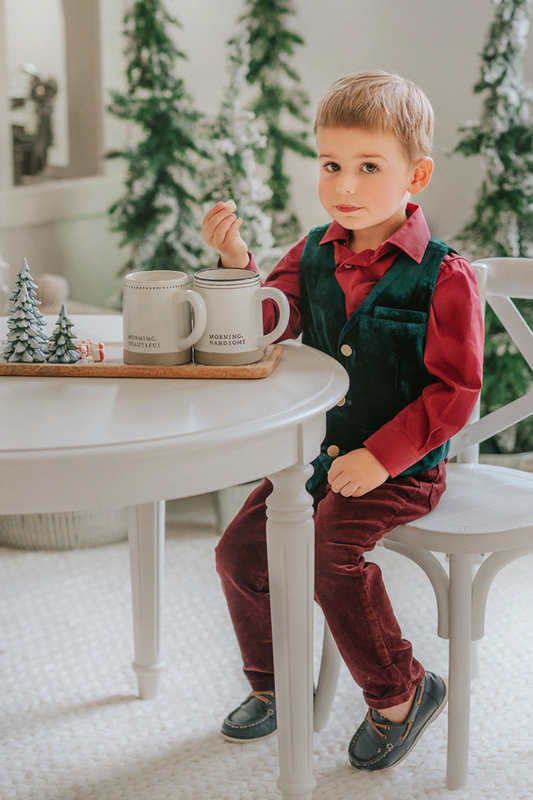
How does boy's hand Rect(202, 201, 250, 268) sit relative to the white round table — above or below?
above

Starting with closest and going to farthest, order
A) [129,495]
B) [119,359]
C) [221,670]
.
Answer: [129,495]
[119,359]
[221,670]

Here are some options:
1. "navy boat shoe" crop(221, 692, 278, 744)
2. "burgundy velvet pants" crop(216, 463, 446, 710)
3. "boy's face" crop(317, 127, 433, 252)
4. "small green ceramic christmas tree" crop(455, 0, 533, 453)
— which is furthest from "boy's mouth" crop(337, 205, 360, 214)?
"small green ceramic christmas tree" crop(455, 0, 533, 453)

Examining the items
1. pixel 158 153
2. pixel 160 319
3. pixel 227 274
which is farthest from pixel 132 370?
pixel 158 153

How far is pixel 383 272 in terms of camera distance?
124 cm

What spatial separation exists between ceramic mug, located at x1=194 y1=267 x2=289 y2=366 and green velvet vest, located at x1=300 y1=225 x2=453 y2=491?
0.19 metres

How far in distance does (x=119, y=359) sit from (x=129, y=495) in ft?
1.07

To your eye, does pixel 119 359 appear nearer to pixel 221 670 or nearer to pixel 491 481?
pixel 491 481

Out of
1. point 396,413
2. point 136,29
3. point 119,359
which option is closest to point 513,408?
point 396,413

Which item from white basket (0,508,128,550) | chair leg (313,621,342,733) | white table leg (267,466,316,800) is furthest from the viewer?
white basket (0,508,128,550)

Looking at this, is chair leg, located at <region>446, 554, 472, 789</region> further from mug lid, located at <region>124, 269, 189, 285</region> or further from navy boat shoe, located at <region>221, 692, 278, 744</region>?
mug lid, located at <region>124, 269, 189, 285</region>

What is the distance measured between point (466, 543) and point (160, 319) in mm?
517

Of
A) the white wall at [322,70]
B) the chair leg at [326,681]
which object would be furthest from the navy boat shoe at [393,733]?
the white wall at [322,70]

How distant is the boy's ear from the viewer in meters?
1.19

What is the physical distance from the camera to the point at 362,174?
115cm
